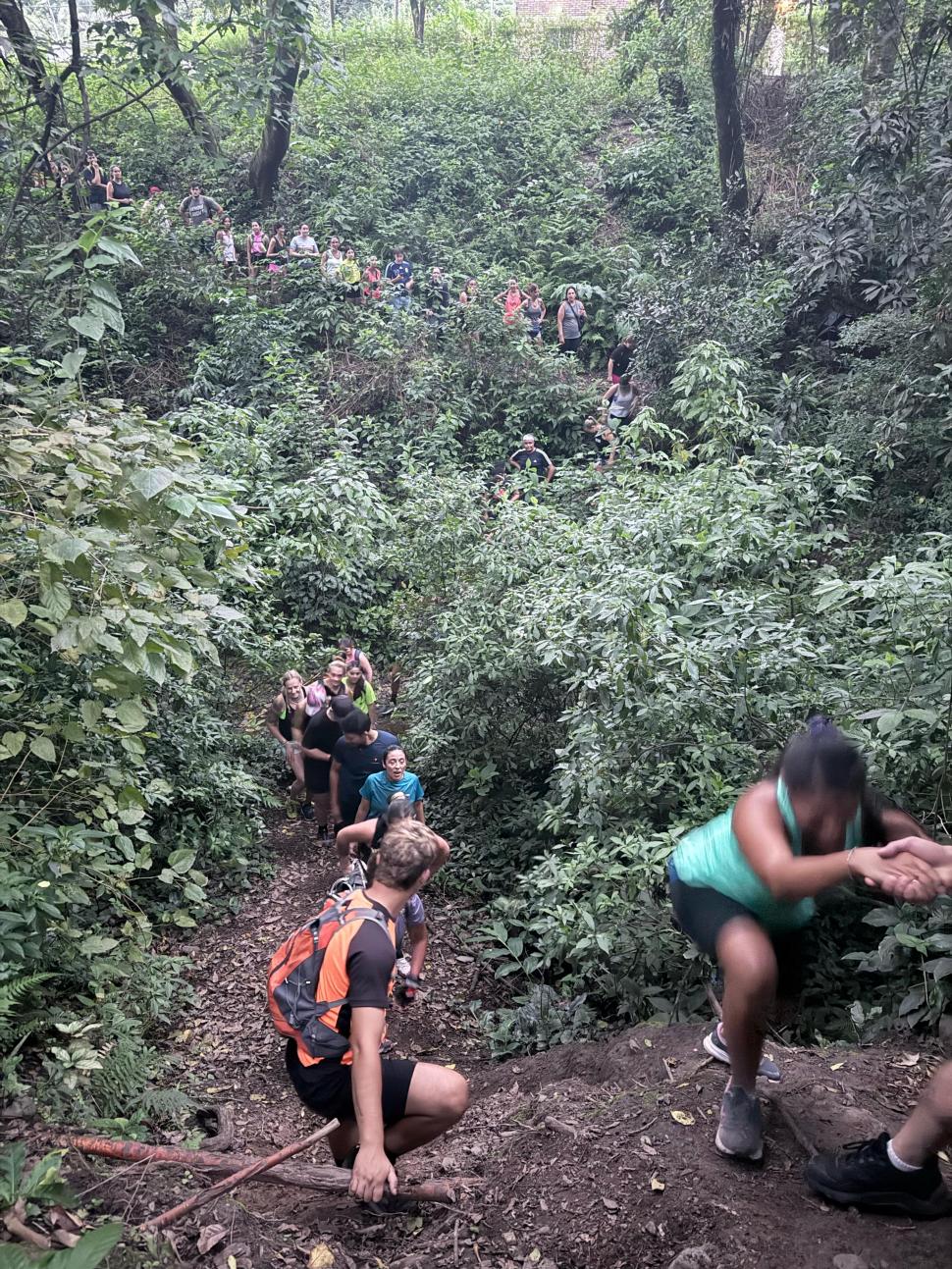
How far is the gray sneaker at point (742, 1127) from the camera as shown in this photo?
3010 mm

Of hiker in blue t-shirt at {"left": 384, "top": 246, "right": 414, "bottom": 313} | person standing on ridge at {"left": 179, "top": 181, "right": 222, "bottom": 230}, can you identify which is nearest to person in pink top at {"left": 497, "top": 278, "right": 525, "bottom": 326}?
hiker in blue t-shirt at {"left": 384, "top": 246, "right": 414, "bottom": 313}

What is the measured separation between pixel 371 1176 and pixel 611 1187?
89 cm

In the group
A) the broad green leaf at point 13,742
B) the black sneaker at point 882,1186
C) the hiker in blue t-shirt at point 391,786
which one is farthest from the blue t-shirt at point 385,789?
the black sneaker at point 882,1186

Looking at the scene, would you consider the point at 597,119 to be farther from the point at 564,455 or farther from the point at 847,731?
the point at 847,731

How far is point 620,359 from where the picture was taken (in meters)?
16.1

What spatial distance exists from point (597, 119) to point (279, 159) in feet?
28.1

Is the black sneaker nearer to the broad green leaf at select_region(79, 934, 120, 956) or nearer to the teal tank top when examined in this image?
the teal tank top

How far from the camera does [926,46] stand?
1265 cm

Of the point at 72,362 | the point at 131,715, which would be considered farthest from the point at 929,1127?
the point at 72,362

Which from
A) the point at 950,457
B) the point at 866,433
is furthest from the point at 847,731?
the point at 866,433

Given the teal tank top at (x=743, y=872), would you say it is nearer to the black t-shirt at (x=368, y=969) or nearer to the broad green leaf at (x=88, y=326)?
the black t-shirt at (x=368, y=969)

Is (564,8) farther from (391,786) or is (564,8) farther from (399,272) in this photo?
(391,786)

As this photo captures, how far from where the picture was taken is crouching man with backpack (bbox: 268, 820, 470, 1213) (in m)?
2.87

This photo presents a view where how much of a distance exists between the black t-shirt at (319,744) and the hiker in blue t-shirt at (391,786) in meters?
1.29
